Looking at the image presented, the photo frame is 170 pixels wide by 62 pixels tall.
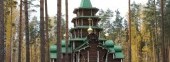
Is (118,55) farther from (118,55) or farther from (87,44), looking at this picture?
(87,44)

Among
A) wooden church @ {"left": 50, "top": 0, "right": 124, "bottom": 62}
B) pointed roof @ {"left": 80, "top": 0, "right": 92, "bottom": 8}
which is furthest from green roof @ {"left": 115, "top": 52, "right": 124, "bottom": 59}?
pointed roof @ {"left": 80, "top": 0, "right": 92, "bottom": 8}

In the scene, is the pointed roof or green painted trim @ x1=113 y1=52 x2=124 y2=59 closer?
green painted trim @ x1=113 y1=52 x2=124 y2=59

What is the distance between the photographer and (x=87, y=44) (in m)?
36.4

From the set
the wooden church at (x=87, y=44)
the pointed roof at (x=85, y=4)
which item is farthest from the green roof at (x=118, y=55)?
the pointed roof at (x=85, y=4)

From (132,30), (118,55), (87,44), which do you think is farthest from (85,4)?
(132,30)

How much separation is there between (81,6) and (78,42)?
4239 mm

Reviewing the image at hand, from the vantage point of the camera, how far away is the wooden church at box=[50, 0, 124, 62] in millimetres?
36531

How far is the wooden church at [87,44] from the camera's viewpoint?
3653cm

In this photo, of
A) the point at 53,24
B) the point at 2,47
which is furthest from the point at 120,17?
the point at 2,47

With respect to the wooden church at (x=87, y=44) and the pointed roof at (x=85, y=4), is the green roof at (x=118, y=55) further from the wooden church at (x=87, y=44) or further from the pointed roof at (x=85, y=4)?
the pointed roof at (x=85, y=4)

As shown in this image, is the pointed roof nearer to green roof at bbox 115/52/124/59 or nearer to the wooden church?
the wooden church

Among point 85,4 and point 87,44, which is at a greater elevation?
point 85,4

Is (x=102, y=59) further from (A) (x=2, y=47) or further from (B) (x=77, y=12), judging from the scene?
(A) (x=2, y=47)

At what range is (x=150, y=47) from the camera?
185 feet
